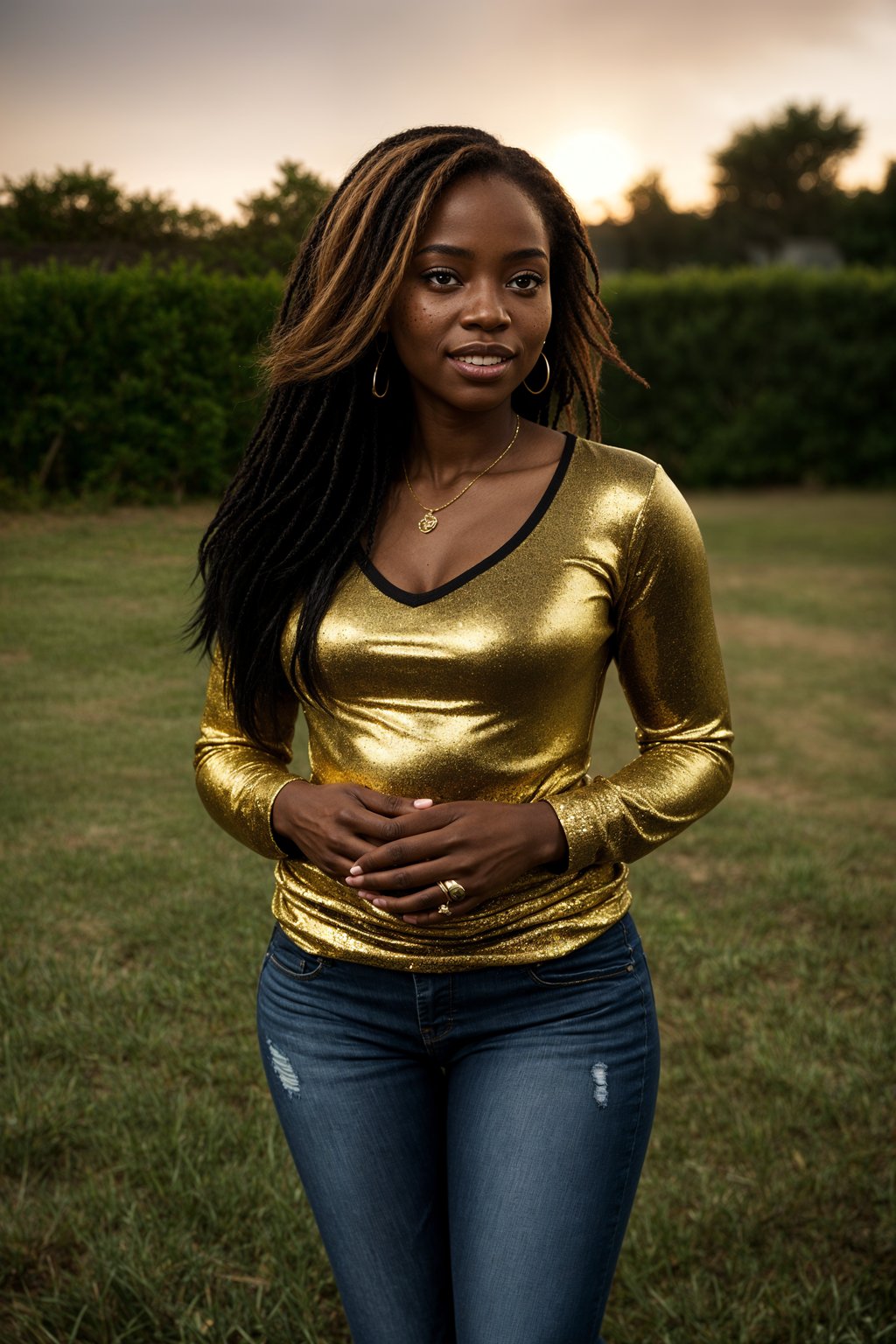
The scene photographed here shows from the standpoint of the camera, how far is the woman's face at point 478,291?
1640 millimetres

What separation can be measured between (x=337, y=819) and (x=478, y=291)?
2.29ft

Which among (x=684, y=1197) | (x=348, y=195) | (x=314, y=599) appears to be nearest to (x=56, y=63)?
(x=348, y=195)

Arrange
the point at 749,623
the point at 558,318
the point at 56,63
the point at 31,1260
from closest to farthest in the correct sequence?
the point at 558,318, the point at 31,1260, the point at 56,63, the point at 749,623

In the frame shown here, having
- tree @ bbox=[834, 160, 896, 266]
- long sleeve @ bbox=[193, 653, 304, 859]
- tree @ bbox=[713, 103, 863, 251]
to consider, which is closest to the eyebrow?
long sleeve @ bbox=[193, 653, 304, 859]

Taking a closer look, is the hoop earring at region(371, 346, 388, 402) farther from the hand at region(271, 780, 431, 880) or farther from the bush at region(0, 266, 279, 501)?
the bush at region(0, 266, 279, 501)

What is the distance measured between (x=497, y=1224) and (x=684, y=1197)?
5.16 ft

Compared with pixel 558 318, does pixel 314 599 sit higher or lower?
lower

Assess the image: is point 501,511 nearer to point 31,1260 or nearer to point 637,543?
point 637,543

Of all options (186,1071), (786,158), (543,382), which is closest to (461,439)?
(543,382)

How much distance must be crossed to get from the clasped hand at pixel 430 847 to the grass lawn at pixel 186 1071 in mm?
1356

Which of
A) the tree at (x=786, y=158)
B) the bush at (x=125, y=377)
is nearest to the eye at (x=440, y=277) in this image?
the bush at (x=125, y=377)

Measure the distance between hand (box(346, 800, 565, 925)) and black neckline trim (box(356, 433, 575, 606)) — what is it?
0.90 ft

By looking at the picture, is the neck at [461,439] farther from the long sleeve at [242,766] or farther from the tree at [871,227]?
the tree at [871,227]

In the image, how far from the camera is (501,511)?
1.71 m
